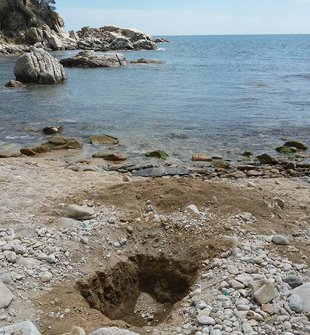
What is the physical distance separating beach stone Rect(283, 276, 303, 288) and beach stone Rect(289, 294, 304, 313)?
0.34m

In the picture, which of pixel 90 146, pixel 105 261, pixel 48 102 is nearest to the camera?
pixel 105 261

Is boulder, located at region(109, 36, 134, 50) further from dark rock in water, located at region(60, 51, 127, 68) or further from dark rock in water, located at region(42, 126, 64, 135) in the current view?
dark rock in water, located at region(42, 126, 64, 135)

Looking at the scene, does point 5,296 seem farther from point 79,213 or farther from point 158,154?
point 158,154

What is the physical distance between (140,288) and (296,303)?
261 cm

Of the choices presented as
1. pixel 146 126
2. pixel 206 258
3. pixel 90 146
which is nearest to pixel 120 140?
pixel 90 146

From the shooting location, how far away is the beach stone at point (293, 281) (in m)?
6.12

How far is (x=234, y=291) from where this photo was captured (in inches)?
235

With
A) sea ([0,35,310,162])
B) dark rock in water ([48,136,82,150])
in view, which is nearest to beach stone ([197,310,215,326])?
sea ([0,35,310,162])

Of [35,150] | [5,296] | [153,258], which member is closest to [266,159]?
[35,150]

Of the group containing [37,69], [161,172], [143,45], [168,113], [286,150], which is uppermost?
[161,172]

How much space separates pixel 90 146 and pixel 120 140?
136 centimetres

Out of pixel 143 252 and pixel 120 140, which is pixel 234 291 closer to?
pixel 143 252

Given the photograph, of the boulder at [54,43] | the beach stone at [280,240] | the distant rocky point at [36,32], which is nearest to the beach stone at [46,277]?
the beach stone at [280,240]

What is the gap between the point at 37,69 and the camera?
33469mm
